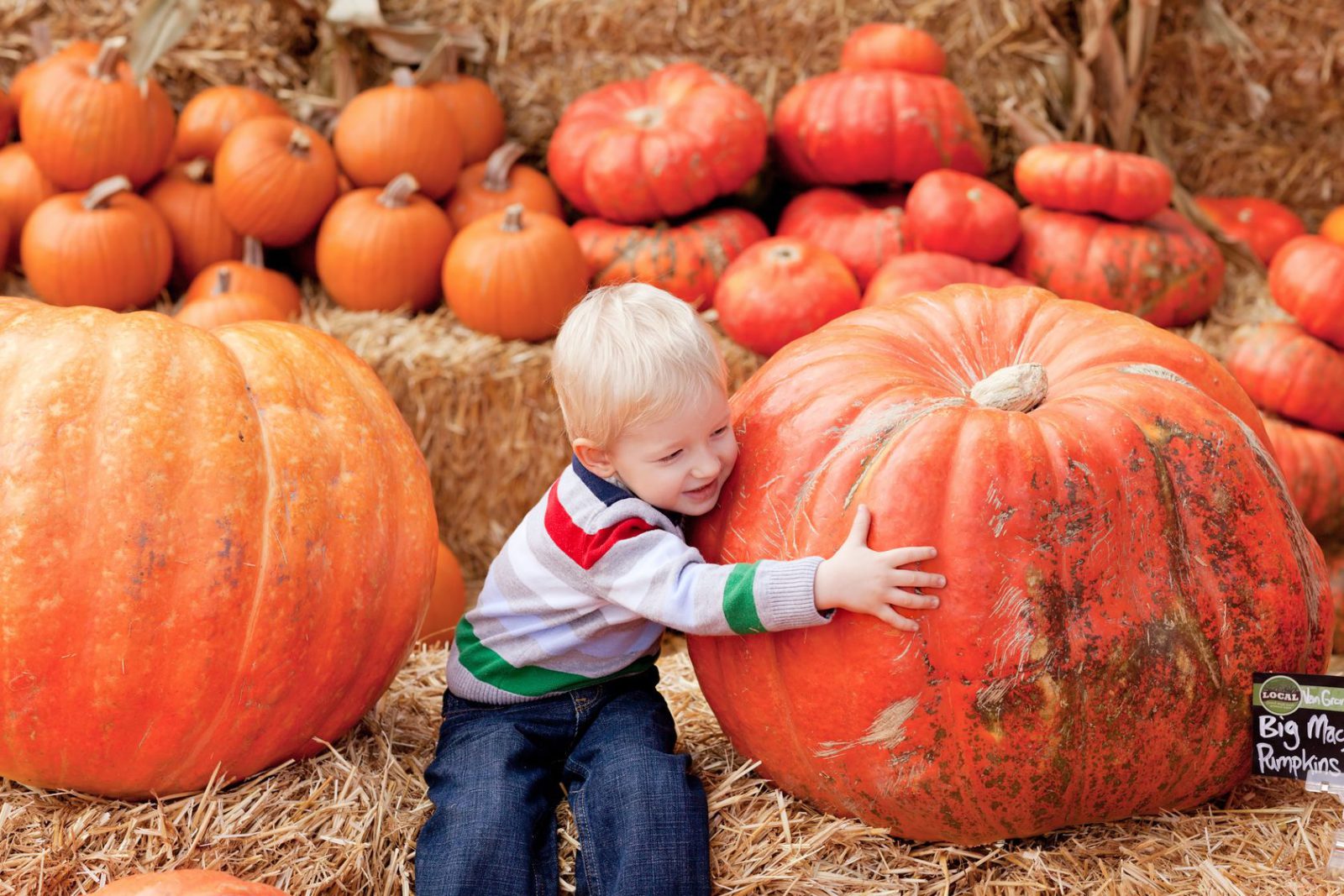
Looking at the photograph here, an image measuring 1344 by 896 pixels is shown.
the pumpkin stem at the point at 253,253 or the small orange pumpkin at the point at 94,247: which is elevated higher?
the small orange pumpkin at the point at 94,247

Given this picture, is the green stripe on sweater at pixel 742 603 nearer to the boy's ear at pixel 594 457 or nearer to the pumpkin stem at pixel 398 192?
the boy's ear at pixel 594 457

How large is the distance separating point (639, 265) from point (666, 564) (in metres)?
2.46

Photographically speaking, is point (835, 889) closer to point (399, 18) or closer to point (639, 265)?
point (639, 265)

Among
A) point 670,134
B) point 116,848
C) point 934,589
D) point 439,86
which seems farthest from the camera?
point 439,86

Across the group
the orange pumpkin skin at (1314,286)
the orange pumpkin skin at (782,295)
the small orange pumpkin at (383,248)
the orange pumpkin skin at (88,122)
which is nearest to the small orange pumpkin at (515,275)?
the small orange pumpkin at (383,248)

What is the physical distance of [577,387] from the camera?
6.14ft

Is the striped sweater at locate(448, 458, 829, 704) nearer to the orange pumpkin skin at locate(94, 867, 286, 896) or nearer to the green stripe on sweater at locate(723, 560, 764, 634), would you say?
the green stripe on sweater at locate(723, 560, 764, 634)

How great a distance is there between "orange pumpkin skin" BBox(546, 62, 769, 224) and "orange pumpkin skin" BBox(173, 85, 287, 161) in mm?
1083

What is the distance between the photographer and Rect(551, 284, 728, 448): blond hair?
181cm

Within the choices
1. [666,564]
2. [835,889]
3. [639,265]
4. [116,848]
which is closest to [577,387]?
[666,564]

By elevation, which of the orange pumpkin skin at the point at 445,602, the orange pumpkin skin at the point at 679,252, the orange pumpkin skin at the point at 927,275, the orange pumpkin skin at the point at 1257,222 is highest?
the orange pumpkin skin at the point at 927,275

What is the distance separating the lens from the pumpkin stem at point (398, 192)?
4.15 meters

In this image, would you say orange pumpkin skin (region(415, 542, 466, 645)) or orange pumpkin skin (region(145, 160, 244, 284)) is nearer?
orange pumpkin skin (region(415, 542, 466, 645))

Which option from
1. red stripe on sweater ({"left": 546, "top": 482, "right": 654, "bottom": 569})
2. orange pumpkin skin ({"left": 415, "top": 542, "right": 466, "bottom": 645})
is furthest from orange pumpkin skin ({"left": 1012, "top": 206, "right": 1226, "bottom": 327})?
red stripe on sweater ({"left": 546, "top": 482, "right": 654, "bottom": 569})
